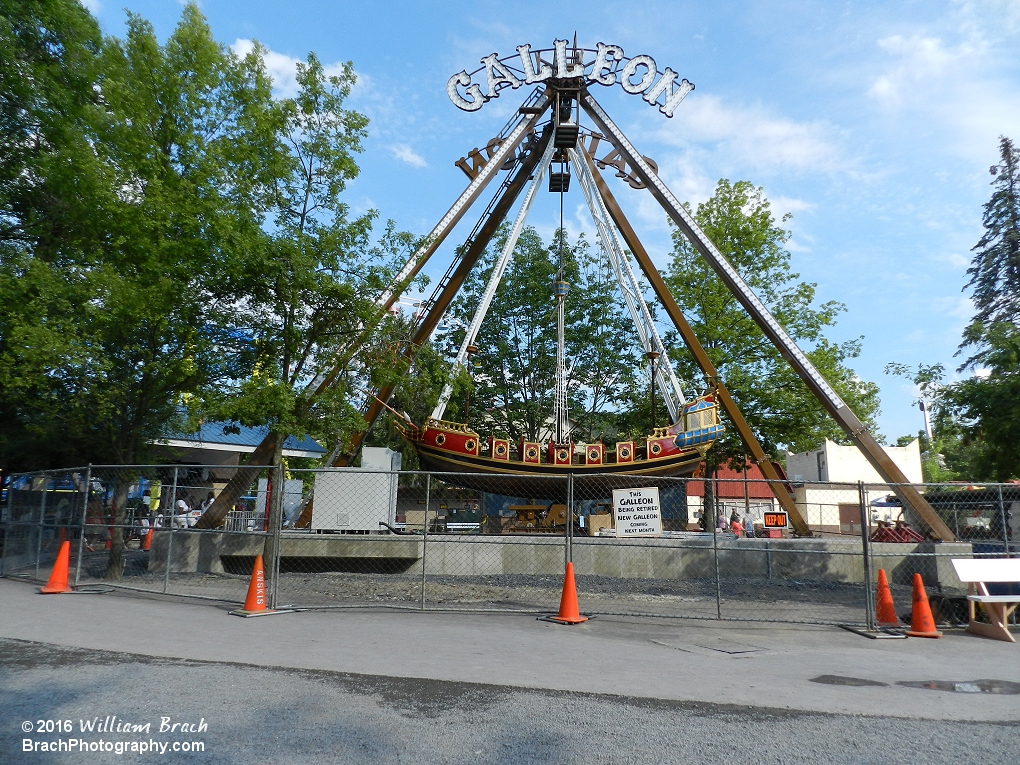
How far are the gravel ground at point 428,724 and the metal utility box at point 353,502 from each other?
27.9 feet

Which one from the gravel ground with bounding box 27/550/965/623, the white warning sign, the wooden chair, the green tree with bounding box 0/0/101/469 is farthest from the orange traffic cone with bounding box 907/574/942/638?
the green tree with bounding box 0/0/101/469

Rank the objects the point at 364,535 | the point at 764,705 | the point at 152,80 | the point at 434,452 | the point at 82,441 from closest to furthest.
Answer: the point at 764,705, the point at 152,80, the point at 364,535, the point at 82,441, the point at 434,452

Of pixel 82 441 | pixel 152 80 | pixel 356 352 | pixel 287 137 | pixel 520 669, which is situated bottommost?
pixel 520 669

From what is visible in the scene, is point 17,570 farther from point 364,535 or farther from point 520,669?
point 520,669

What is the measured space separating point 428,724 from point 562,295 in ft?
67.6

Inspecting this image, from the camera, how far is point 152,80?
1320 cm

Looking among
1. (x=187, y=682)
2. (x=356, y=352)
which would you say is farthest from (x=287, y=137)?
(x=187, y=682)

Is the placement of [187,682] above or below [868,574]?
below

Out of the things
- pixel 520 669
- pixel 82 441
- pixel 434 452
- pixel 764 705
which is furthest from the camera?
pixel 434 452

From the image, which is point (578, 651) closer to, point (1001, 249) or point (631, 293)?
point (631, 293)

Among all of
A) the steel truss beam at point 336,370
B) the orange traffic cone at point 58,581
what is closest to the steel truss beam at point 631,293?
the steel truss beam at point 336,370

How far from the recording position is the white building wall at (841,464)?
45.3 metres

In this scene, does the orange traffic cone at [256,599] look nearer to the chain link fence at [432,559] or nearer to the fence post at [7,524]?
the chain link fence at [432,559]

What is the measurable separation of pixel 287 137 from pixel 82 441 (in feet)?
32.2
